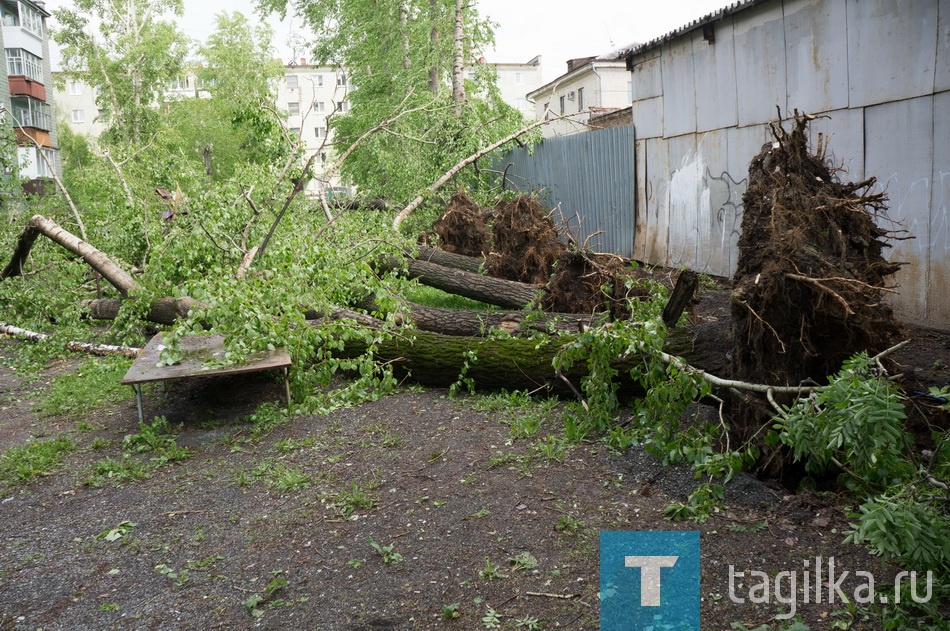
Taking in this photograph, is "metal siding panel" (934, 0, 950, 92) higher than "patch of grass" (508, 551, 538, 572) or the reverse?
higher

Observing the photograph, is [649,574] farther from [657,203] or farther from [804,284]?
[657,203]

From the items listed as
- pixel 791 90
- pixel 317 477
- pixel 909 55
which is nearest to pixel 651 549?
pixel 317 477

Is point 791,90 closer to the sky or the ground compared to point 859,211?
closer to the sky

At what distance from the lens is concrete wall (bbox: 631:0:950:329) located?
6906mm

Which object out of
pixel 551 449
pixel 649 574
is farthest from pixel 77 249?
pixel 649 574

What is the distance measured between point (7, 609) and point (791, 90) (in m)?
8.84

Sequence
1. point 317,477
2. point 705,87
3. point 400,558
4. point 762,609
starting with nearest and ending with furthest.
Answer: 1. point 762,609
2. point 400,558
3. point 317,477
4. point 705,87

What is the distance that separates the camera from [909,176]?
7113mm

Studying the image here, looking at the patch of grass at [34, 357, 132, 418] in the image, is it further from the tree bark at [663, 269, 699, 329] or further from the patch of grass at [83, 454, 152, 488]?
the tree bark at [663, 269, 699, 329]

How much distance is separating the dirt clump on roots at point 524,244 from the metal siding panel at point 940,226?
364 centimetres

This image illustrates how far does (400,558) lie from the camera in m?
3.36

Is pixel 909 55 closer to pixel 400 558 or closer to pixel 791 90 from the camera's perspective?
pixel 791 90

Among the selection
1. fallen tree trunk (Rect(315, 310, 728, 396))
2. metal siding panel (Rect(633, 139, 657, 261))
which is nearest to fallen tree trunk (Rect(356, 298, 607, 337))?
fallen tree trunk (Rect(315, 310, 728, 396))

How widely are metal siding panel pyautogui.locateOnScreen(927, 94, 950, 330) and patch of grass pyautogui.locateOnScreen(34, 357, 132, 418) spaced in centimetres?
706
